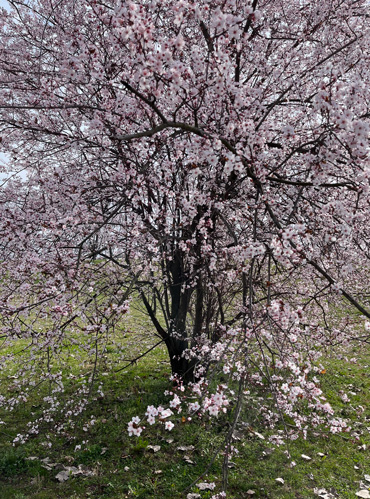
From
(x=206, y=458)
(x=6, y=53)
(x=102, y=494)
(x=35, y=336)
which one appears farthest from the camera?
(x=6, y=53)

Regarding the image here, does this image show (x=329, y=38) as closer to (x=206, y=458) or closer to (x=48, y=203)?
(x=48, y=203)

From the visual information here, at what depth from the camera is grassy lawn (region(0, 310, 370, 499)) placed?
409cm

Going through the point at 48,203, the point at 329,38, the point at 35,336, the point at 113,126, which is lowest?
the point at 35,336

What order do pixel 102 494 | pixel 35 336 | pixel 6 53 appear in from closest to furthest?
1. pixel 102 494
2. pixel 35 336
3. pixel 6 53

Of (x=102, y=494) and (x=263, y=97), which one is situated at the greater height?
(x=263, y=97)

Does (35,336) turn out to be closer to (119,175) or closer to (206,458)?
(119,175)

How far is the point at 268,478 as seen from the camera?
4.34 m

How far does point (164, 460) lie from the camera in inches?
178

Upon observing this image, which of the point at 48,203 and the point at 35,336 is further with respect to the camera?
the point at 48,203

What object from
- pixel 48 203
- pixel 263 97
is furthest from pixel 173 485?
pixel 263 97

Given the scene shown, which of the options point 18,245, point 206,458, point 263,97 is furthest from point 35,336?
point 263,97

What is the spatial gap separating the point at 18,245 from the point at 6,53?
2.95m

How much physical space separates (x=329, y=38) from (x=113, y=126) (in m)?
3.13

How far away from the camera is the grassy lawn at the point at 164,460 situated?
409 centimetres
